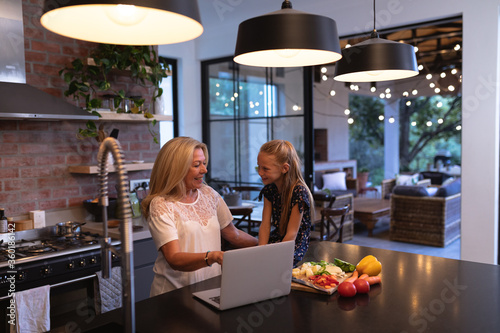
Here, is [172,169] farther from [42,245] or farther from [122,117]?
[122,117]

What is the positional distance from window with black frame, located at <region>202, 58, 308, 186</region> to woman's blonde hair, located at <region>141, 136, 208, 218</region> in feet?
10.3

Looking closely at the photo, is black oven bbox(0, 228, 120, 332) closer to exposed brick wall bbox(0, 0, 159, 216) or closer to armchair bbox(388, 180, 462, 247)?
exposed brick wall bbox(0, 0, 159, 216)

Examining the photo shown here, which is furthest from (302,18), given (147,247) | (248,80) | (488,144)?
(248,80)

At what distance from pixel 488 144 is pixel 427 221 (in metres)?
2.79

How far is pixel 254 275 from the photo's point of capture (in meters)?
1.43

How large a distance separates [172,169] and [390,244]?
5.20 metres

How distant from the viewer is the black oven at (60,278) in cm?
229

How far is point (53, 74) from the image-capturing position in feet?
10.0

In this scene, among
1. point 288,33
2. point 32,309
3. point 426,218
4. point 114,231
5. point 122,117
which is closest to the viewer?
point 288,33

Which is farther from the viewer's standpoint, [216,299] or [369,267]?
[369,267]

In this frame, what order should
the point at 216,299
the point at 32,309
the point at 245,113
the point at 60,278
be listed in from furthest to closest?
1. the point at 245,113
2. the point at 60,278
3. the point at 32,309
4. the point at 216,299

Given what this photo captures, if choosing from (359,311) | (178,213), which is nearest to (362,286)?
(359,311)

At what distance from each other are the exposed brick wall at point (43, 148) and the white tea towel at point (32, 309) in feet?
2.44

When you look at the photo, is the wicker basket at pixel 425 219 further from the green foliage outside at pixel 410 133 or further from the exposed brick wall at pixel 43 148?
the green foliage outside at pixel 410 133
